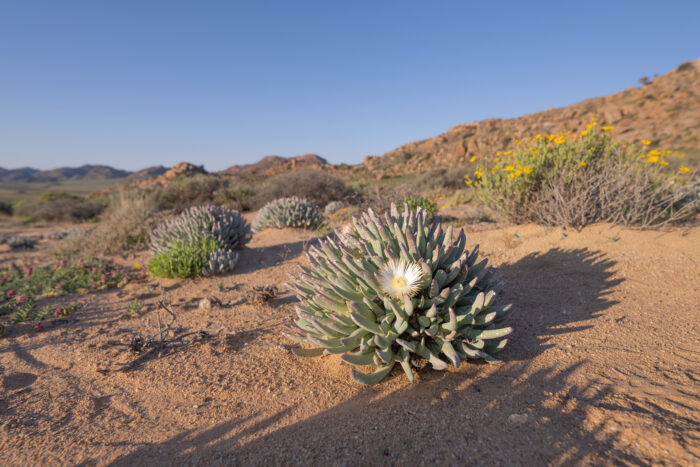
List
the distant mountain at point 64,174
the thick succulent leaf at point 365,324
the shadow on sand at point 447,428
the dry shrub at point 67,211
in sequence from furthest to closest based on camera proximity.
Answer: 1. the distant mountain at point 64,174
2. the dry shrub at point 67,211
3. the thick succulent leaf at point 365,324
4. the shadow on sand at point 447,428

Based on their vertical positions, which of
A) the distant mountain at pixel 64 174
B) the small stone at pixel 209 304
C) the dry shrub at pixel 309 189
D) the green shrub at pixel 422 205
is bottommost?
the small stone at pixel 209 304

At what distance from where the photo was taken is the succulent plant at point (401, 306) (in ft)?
7.01

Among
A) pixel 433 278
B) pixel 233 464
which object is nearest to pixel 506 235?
pixel 433 278

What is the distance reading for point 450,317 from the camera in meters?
2.08

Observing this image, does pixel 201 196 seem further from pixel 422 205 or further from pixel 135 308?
pixel 135 308

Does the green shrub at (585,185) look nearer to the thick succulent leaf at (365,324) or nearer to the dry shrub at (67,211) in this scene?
the thick succulent leaf at (365,324)

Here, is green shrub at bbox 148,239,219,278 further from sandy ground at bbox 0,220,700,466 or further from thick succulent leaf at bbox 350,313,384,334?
thick succulent leaf at bbox 350,313,384,334

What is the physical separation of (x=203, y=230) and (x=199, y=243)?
15.5 inches

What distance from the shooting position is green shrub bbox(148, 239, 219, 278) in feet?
16.5

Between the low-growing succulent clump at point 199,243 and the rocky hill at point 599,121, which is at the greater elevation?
the rocky hill at point 599,121

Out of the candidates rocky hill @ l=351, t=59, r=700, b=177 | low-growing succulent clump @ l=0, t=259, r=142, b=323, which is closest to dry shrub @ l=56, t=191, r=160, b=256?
low-growing succulent clump @ l=0, t=259, r=142, b=323

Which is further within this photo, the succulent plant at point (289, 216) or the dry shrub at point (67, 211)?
the dry shrub at point (67, 211)

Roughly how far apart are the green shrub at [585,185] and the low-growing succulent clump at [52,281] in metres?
6.35

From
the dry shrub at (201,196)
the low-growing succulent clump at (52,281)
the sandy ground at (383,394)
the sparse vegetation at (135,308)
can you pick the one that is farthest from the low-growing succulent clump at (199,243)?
the dry shrub at (201,196)
